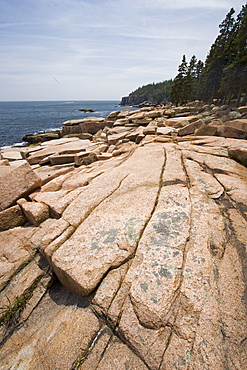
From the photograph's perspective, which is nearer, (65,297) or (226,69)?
(65,297)

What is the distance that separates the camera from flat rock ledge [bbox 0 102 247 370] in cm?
220

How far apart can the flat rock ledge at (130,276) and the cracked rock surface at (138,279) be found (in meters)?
0.01

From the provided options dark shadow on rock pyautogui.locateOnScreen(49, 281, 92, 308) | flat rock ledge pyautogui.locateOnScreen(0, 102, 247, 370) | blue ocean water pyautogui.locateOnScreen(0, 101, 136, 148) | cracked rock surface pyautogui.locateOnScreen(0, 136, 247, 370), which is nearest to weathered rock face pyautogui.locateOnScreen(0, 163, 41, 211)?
flat rock ledge pyautogui.locateOnScreen(0, 102, 247, 370)

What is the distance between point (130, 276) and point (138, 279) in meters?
0.14

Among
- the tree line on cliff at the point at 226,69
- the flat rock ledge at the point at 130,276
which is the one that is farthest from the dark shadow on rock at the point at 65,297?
the tree line on cliff at the point at 226,69

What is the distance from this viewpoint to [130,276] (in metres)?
2.81

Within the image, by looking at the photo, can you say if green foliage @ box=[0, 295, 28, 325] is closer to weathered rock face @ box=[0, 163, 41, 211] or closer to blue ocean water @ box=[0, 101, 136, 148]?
weathered rock face @ box=[0, 163, 41, 211]

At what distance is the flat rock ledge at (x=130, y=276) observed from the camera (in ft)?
7.23

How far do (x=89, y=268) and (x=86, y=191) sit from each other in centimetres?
254

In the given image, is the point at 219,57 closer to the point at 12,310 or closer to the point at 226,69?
the point at 226,69

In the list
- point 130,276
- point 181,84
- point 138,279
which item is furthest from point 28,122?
point 138,279

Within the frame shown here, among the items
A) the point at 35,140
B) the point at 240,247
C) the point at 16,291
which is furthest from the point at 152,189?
the point at 35,140

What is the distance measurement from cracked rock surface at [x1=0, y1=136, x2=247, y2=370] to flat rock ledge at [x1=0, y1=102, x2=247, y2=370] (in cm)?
1

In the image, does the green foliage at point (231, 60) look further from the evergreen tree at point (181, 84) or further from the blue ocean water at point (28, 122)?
the blue ocean water at point (28, 122)
